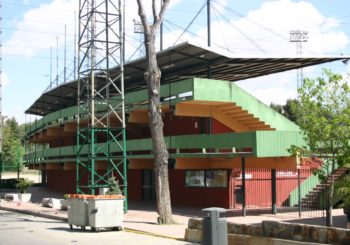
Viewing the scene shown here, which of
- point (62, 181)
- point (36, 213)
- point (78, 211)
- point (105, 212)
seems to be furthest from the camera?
point (62, 181)

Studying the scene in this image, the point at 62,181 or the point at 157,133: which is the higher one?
the point at 157,133

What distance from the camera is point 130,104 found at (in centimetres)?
3169

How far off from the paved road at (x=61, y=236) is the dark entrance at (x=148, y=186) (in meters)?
14.1

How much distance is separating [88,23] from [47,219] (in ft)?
34.0

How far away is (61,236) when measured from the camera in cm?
1822

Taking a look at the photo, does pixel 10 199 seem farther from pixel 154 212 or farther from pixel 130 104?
pixel 154 212

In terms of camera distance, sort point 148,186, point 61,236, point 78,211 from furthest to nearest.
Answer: point 148,186
point 78,211
point 61,236

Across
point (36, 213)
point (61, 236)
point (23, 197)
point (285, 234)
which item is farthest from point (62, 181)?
point (285, 234)

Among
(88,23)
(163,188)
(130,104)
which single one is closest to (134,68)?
(130,104)

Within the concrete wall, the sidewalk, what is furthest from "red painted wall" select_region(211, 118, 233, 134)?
the concrete wall

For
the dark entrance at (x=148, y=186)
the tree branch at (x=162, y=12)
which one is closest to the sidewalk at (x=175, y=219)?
the dark entrance at (x=148, y=186)

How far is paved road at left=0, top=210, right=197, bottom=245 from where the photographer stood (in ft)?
54.3

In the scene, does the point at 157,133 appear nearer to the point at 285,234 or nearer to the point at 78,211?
the point at 78,211

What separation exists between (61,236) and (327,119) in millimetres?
9519
